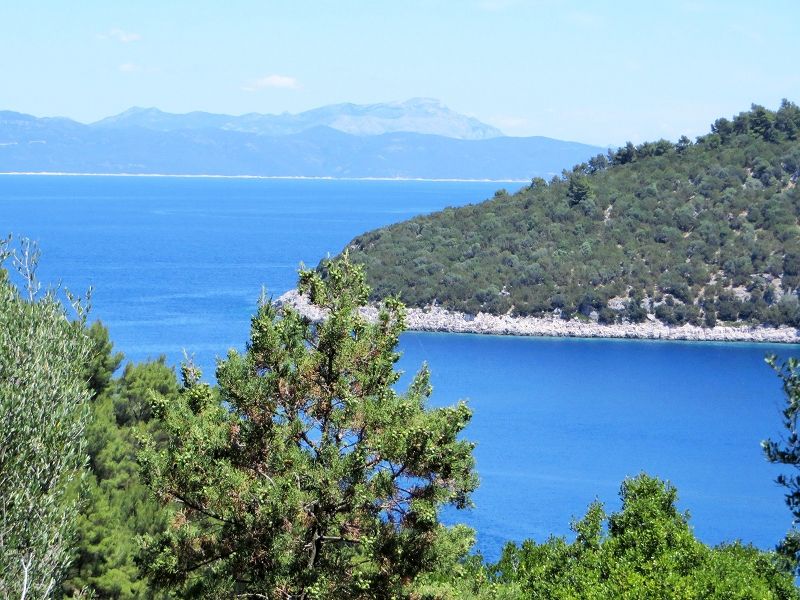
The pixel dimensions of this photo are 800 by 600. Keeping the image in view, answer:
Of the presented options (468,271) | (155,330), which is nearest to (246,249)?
(468,271)

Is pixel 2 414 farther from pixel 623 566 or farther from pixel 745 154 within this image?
pixel 745 154

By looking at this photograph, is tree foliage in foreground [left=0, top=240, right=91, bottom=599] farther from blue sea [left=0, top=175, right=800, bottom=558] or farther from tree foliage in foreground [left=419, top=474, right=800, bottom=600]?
blue sea [left=0, top=175, right=800, bottom=558]

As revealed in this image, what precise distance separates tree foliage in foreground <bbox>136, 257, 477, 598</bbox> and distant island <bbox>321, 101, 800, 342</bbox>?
63728 mm

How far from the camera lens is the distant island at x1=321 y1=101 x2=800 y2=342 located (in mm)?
73688

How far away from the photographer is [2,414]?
9.30 m

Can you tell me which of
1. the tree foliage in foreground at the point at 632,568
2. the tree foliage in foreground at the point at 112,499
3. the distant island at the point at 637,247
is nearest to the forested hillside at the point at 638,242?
the distant island at the point at 637,247

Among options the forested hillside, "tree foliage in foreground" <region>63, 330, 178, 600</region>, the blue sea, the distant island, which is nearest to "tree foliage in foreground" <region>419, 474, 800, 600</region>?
"tree foliage in foreground" <region>63, 330, 178, 600</region>

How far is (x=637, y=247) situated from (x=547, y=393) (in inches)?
1120

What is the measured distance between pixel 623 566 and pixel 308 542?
171 inches

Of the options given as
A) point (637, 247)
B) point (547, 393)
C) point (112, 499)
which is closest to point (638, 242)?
point (637, 247)

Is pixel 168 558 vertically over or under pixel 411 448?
under

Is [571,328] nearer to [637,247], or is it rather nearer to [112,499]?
[637,247]

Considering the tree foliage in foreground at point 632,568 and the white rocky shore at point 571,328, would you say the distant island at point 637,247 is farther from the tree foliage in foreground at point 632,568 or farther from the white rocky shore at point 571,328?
the tree foliage in foreground at point 632,568

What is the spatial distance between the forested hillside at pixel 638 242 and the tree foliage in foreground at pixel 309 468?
65296 millimetres
